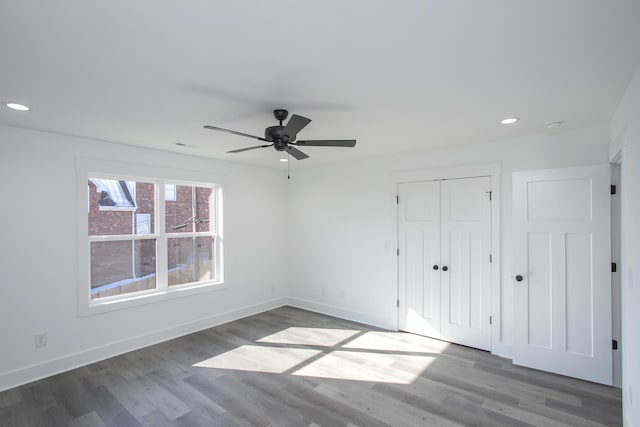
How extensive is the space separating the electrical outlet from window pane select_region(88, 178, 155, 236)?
3.61 feet

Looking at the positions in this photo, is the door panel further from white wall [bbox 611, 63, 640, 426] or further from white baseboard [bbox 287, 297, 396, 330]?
white wall [bbox 611, 63, 640, 426]

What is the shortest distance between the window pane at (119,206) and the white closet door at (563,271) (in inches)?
177

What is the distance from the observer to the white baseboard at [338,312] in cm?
479

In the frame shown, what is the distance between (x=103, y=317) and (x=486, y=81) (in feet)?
14.6

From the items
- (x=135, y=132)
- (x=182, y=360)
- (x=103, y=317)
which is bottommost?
(x=182, y=360)

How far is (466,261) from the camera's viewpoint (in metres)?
4.01

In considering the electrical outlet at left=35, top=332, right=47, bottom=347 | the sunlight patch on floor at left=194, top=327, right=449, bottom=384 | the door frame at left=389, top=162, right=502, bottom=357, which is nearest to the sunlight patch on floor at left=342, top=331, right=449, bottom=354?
the sunlight patch on floor at left=194, top=327, right=449, bottom=384

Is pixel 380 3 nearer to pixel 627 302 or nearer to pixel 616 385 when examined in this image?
pixel 627 302

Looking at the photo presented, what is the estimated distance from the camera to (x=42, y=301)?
3.29 meters

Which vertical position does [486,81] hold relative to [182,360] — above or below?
above

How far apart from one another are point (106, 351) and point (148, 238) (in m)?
1.38

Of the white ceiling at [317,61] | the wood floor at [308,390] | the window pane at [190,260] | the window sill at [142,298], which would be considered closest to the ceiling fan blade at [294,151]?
the white ceiling at [317,61]

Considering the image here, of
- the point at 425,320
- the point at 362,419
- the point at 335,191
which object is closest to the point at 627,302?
the point at 362,419

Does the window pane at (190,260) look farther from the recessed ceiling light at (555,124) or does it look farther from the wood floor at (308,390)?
the recessed ceiling light at (555,124)
